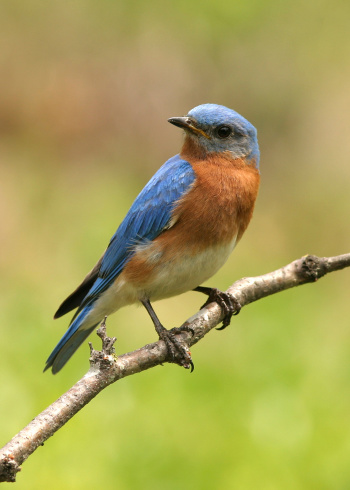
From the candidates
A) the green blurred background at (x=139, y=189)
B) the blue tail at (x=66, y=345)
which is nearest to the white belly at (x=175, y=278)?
the blue tail at (x=66, y=345)

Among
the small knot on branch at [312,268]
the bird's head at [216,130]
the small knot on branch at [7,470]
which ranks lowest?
the small knot on branch at [7,470]

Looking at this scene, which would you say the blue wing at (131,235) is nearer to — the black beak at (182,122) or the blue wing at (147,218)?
the blue wing at (147,218)

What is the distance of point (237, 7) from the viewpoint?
9867 millimetres

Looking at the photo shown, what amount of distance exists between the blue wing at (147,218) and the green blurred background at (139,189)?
4.02ft

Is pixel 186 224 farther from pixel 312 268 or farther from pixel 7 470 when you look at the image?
pixel 7 470

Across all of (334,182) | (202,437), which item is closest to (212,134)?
(202,437)

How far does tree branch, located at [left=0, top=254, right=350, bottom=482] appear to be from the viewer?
2963 millimetres

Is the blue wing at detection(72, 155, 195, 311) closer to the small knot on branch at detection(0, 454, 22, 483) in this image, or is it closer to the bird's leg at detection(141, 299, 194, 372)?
the bird's leg at detection(141, 299, 194, 372)

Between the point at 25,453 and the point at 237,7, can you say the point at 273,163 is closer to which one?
the point at 237,7

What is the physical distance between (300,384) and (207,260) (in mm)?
2036

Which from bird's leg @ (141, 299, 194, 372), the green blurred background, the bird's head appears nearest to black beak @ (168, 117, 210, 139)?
the bird's head

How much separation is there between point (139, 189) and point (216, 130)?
13.4 ft

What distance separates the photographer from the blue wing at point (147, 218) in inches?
182

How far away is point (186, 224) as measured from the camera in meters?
4.52
